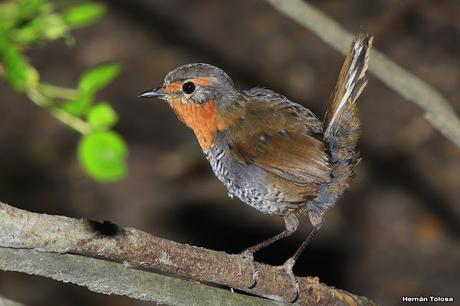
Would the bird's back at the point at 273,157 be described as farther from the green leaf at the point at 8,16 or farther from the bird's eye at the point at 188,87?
the green leaf at the point at 8,16

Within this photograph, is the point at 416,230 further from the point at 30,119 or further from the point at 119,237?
the point at 119,237

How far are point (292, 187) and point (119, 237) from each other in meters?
1.42

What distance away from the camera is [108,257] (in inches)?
123

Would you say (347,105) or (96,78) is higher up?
(347,105)

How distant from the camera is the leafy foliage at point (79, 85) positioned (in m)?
3.50

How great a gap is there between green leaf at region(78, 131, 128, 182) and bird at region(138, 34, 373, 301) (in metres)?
0.66

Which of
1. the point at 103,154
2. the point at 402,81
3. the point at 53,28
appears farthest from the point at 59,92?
the point at 402,81

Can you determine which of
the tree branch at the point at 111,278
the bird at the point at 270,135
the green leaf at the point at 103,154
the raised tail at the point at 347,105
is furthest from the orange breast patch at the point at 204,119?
the tree branch at the point at 111,278

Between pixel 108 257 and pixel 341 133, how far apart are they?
173cm

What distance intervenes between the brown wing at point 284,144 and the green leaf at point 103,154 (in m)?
0.91

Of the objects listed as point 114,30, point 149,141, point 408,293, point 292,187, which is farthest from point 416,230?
point 114,30

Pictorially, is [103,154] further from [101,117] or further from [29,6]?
[29,6]

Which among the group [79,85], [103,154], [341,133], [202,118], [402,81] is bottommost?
[103,154]

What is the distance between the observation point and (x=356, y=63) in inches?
164
